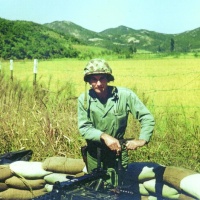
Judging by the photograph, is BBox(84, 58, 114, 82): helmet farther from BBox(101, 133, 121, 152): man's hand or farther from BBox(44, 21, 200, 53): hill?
BBox(44, 21, 200, 53): hill

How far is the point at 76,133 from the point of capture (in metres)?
5.44

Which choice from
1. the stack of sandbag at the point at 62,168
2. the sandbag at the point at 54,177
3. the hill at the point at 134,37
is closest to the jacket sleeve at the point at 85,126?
the stack of sandbag at the point at 62,168

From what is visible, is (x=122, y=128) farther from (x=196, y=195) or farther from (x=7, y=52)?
(x=7, y=52)

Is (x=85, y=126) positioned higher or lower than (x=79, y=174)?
higher

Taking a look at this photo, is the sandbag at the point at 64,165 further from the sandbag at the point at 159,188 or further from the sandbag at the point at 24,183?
the sandbag at the point at 159,188

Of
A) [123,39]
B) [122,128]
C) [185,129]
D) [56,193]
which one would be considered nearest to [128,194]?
[56,193]

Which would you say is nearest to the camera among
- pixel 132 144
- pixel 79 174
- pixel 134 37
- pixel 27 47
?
pixel 132 144

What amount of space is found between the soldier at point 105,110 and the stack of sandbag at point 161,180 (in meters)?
0.33

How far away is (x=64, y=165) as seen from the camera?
465cm

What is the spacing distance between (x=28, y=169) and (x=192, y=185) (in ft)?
6.49

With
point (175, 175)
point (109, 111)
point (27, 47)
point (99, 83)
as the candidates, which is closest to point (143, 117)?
point (109, 111)

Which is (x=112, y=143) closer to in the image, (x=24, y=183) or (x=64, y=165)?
(x=64, y=165)

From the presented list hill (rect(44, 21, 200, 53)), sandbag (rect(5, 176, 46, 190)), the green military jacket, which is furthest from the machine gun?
hill (rect(44, 21, 200, 53))

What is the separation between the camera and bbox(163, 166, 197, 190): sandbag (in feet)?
12.5
